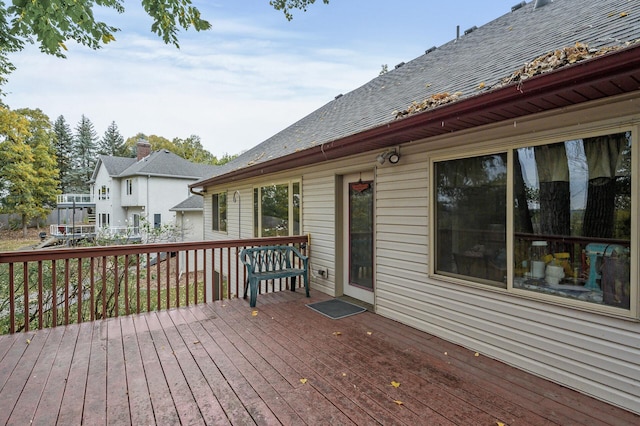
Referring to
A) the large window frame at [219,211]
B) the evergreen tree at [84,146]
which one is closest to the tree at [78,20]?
the large window frame at [219,211]

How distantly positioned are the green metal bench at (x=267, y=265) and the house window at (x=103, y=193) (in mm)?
23474

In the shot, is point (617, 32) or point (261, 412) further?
point (617, 32)

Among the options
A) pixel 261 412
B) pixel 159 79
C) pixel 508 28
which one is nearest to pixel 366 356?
pixel 261 412

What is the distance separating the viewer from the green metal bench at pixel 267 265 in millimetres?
4381

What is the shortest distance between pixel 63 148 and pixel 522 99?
4389cm

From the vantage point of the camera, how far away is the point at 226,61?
9.35 meters

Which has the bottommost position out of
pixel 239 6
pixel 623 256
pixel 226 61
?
pixel 623 256

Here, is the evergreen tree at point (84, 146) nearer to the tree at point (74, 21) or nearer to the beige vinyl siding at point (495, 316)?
the tree at point (74, 21)

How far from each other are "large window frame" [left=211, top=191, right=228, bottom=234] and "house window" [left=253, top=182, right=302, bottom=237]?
223cm

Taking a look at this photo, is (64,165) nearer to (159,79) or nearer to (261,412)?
(159,79)

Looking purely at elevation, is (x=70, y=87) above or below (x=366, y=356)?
above

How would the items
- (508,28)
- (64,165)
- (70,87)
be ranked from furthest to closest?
(64,165) < (70,87) < (508,28)

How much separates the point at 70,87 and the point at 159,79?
686 centimetres

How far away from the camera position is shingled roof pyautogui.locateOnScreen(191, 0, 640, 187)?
7.87 feet
